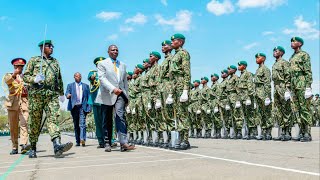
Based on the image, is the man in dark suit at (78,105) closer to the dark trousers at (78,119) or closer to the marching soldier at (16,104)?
the dark trousers at (78,119)

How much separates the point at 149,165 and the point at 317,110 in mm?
31279

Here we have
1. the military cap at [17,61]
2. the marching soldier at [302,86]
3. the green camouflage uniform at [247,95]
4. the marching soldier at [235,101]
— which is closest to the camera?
the military cap at [17,61]

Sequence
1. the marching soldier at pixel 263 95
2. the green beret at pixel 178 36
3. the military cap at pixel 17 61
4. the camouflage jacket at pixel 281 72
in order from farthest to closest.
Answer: the marching soldier at pixel 263 95 < the camouflage jacket at pixel 281 72 < the military cap at pixel 17 61 < the green beret at pixel 178 36

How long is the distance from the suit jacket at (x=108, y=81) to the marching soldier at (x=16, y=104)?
6.80ft

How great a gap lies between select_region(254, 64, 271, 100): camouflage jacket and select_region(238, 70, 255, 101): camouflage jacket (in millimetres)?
626

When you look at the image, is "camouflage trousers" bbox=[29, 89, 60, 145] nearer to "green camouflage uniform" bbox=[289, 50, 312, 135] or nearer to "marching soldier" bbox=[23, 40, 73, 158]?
"marching soldier" bbox=[23, 40, 73, 158]

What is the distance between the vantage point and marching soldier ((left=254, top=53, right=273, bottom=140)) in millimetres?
11312

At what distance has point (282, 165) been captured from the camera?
459cm

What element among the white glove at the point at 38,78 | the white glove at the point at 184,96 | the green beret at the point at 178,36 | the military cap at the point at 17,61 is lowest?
the white glove at the point at 184,96

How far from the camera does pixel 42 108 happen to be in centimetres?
697

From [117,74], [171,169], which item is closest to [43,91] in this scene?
[117,74]

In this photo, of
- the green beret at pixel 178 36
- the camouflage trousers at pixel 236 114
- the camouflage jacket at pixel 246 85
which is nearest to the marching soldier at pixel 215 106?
the camouflage trousers at pixel 236 114

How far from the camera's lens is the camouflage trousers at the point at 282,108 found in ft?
34.1

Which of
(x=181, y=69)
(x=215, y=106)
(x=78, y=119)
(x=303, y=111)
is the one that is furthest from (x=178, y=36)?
(x=215, y=106)
